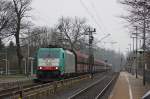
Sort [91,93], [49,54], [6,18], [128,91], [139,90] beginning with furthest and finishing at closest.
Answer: [6,18]
[49,54]
[139,90]
[128,91]
[91,93]

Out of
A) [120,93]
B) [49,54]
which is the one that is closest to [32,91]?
[120,93]

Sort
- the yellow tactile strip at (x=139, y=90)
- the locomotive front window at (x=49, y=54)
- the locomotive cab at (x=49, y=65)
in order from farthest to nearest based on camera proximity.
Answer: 1. the locomotive front window at (x=49, y=54)
2. the locomotive cab at (x=49, y=65)
3. the yellow tactile strip at (x=139, y=90)

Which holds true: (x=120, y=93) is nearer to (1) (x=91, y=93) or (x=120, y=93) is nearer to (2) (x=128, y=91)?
(1) (x=91, y=93)

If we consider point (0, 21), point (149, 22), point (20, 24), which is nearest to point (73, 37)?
point (20, 24)

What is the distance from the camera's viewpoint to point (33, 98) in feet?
70.9

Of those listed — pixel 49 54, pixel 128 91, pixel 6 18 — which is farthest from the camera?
pixel 6 18

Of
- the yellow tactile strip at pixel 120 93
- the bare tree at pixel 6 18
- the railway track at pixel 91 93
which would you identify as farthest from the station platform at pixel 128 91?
the bare tree at pixel 6 18

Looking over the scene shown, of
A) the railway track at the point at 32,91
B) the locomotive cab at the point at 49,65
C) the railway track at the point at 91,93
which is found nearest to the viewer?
the railway track at the point at 32,91

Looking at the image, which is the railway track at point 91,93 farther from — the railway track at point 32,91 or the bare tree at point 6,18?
the bare tree at point 6,18

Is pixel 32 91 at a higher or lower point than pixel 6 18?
lower

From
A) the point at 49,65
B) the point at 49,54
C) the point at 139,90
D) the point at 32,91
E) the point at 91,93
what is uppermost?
the point at 49,54

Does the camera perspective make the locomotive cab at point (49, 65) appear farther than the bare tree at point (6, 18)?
No

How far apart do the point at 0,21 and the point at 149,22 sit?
35.1 metres

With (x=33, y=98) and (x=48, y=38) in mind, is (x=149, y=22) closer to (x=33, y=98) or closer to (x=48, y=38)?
(x=33, y=98)
